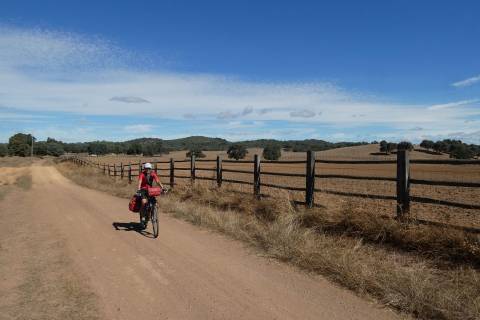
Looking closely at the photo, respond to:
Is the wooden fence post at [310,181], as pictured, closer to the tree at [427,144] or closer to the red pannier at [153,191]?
the red pannier at [153,191]

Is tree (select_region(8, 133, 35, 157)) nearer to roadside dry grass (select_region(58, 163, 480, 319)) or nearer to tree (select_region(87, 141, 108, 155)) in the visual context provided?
tree (select_region(87, 141, 108, 155))

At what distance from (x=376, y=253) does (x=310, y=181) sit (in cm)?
336

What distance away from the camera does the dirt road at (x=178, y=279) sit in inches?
198

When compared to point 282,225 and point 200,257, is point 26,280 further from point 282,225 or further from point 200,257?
point 282,225

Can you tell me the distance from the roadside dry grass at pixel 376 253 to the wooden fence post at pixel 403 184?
42cm

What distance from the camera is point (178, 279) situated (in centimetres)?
620

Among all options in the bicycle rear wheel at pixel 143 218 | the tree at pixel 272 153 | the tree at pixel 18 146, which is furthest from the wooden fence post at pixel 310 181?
the tree at pixel 18 146

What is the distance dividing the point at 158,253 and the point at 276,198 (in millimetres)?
4167

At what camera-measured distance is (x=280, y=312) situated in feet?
16.3

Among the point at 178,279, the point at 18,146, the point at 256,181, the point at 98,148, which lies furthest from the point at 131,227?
the point at 98,148

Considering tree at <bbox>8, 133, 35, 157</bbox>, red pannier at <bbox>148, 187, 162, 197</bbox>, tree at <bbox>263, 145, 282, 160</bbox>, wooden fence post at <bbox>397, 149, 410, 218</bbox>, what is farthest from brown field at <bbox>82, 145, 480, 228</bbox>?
tree at <bbox>8, 133, 35, 157</bbox>

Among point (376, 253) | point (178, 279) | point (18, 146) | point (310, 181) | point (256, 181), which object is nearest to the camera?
point (178, 279)

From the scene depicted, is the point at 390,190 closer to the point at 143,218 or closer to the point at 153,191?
the point at 143,218

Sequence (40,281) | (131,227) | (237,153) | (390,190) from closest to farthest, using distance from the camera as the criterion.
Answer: (40,281) → (131,227) → (390,190) → (237,153)
